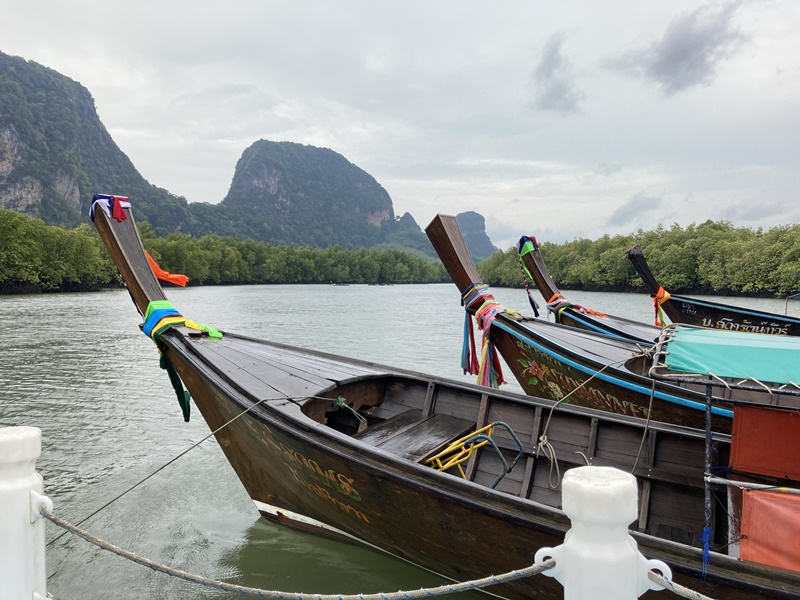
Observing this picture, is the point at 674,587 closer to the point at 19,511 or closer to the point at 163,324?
the point at 19,511

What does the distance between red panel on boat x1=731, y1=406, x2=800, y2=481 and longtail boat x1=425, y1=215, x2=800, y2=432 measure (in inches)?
64.0

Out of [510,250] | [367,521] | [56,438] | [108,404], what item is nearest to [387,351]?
[108,404]

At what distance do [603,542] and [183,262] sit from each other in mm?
64131

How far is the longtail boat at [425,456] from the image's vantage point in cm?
318

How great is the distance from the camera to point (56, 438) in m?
7.75

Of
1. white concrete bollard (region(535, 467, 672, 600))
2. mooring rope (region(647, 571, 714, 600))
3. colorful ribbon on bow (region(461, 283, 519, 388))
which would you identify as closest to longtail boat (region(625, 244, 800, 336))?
colorful ribbon on bow (region(461, 283, 519, 388))

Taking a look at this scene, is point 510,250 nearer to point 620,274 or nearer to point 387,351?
point 620,274

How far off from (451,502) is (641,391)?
318 centimetres

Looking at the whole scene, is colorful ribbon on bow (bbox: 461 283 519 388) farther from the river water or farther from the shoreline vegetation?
the shoreline vegetation

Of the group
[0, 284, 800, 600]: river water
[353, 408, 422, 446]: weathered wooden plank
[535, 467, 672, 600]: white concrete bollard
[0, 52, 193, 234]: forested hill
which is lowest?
[0, 284, 800, 600]: river water

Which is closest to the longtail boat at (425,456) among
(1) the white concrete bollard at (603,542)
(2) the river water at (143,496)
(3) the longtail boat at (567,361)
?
(2) the river water at (143,496)

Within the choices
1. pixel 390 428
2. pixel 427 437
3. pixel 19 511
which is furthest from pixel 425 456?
pixel 19 511

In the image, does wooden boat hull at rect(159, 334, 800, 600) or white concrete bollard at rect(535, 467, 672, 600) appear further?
wooden boat hull at rect(159, 334, 800, 600)

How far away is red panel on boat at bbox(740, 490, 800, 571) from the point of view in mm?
2674
